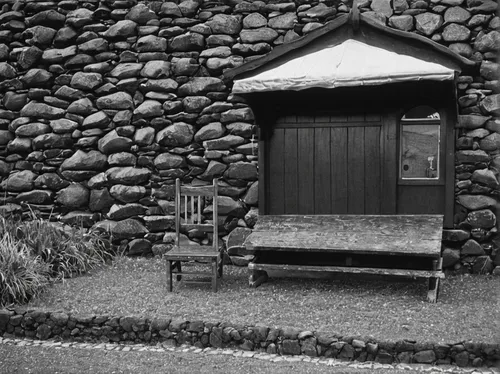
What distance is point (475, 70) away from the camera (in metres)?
5.86

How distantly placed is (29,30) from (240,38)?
289 centimetres

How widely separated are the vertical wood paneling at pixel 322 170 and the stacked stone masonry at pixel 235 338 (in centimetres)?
228

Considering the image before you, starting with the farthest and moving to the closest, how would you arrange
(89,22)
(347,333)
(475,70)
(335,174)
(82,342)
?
(89,22) < (335,174) < (475,70) < (82,342) < (347,333)

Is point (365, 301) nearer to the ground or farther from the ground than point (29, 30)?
nearer to the ground

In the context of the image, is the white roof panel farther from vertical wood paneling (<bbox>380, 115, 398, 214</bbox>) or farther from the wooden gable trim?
vertical wood paneling (<bbox>380, 115, 398, 214</bbox>)

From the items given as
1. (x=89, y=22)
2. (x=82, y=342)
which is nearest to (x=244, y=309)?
(x=82, y=342)

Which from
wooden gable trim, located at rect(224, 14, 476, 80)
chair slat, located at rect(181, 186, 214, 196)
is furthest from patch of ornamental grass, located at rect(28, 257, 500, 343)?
wooden gable trim, located at rect(224, 14, 476, 80)

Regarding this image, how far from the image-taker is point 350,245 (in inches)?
211

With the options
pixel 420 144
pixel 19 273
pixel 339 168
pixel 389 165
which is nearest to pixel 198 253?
pixel 19 273

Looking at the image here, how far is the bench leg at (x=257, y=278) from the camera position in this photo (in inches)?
224

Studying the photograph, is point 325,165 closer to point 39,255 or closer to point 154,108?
point 154,108

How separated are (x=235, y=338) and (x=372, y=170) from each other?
2738 millimetres

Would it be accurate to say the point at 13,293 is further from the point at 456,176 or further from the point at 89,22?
the point at 456,176

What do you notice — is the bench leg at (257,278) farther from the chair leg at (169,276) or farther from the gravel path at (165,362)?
the gravel path at (165,362)
